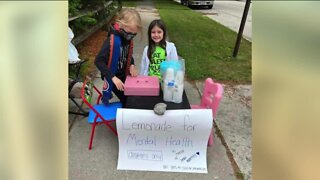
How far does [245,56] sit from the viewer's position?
26.2ft

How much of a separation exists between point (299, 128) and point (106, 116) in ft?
7.88

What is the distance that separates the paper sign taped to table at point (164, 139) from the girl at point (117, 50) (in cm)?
49

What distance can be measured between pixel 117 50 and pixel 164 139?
3.16 feet

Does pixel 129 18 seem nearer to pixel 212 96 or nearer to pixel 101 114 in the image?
pixel 101 114

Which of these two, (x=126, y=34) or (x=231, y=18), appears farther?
(x=231, y=18)

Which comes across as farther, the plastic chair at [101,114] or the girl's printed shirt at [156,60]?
the girl's printed shirt at [156,60]

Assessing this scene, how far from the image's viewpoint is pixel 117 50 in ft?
11.9

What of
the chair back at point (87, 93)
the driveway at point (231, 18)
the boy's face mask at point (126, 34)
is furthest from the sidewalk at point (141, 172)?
the driveway at point (231, 18)

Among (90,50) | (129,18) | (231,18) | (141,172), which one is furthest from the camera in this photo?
(231,18)

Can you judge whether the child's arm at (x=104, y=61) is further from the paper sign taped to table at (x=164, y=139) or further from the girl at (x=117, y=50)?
the paper sign taped to table at (x=164, y=139)

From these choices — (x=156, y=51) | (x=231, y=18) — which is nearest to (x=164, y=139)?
(x=156, y=51)

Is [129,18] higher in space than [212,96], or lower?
higher

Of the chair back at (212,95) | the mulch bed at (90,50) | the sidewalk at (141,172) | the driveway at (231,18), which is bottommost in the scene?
the driveway at (231,18)

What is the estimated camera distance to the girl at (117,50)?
3496mm
